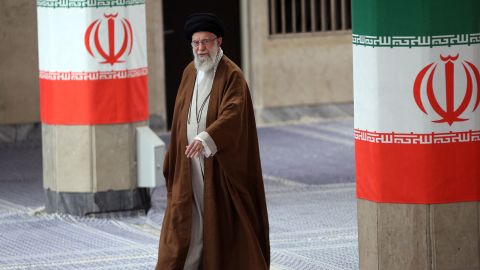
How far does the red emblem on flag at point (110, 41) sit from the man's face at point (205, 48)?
3196 millimetres

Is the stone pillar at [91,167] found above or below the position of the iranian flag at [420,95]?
below

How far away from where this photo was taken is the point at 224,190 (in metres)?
8.10

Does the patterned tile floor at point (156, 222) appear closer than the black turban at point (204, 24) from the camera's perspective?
No

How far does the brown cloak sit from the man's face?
85mm

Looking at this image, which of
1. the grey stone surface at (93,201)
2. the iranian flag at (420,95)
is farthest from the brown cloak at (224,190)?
the grey stone surface at (93,201)

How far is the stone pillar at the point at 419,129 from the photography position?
718 cm

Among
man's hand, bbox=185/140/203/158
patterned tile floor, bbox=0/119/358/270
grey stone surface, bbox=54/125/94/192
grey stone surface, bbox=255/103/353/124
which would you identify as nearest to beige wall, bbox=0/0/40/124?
patterned tile floor, bbox=0/119/358/270

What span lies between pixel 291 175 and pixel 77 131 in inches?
110

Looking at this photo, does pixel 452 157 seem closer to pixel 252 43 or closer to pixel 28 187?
pixel 28 187

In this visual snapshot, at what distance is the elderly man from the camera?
317 inches

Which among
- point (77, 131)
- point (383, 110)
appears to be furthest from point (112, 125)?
point (383, 110)

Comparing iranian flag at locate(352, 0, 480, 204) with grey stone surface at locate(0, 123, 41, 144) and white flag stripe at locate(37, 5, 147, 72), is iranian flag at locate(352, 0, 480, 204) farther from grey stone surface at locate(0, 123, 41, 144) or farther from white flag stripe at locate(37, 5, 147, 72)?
grey stone surface at locate(0, 123, 41, 144)

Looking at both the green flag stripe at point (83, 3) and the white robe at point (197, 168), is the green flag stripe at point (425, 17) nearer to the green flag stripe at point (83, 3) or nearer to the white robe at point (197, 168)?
the white robe at point (197, 168)

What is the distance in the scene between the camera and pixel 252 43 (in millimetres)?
16312
